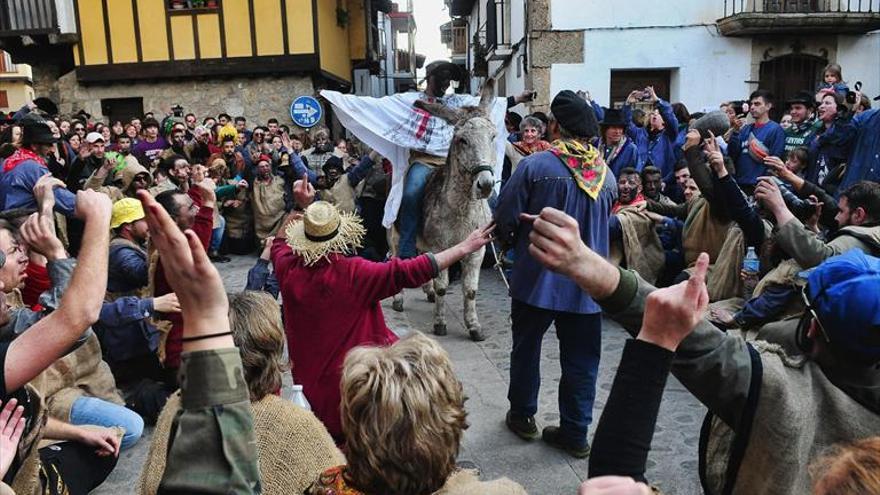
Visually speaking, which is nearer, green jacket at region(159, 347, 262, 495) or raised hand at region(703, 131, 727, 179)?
green jacket at region(159, 347, 262, 495)

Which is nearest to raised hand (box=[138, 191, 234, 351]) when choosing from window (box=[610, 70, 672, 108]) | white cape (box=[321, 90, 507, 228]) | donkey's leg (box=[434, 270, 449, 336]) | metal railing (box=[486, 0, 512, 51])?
donkey's leg (box=[434, 270, 449, 336])

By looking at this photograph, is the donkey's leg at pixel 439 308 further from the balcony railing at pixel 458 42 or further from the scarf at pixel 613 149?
the balcony railing at pixel 458 42

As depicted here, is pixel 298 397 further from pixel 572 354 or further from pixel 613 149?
pixel 613 149

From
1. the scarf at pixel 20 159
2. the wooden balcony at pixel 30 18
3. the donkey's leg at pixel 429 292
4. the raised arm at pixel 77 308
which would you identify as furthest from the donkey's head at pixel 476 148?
the wooden balcony at pixel 30 18

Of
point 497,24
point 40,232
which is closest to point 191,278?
point 40,232

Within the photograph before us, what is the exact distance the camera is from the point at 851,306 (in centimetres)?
170

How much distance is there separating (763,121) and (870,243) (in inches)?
193

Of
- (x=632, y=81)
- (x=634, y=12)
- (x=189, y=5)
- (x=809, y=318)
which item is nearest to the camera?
(x=809, y=318)

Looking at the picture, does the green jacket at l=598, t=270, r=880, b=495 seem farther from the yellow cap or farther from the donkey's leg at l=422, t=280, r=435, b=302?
the donkey's leg at l=422, t=280, r=435, b=302

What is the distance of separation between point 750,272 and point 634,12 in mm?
9996

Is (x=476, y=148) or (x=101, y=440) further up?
(x=476, y=148)

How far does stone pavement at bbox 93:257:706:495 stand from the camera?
4.11 metres

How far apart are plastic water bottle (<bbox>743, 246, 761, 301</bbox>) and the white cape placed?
8.51 ft

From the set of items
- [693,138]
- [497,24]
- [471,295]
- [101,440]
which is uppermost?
[497,24]
